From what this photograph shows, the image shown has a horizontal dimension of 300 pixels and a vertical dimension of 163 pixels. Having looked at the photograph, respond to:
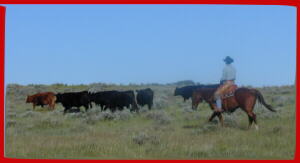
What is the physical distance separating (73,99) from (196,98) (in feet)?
10.7

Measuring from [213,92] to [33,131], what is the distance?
13.1 ft

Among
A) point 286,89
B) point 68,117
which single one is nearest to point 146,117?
point 68,117

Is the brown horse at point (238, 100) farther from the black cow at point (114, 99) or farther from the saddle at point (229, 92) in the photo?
the black cow at point (114, 99)

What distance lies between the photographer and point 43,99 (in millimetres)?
13578

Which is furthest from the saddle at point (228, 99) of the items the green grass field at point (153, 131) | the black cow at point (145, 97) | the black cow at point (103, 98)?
the black cow at point (103, 98)

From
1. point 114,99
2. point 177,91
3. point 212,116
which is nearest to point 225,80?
point 212,116

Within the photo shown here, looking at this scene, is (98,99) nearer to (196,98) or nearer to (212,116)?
(196,98)

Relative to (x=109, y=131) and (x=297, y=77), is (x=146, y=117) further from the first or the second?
(x=297, y=77)

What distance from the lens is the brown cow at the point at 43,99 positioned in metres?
13.3

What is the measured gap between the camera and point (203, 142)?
1206 cm

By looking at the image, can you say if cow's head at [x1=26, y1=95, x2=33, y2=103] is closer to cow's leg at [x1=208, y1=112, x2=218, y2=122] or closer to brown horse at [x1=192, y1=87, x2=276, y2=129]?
brown horse at [x1=192, y1=87, x2=276, y2=129]

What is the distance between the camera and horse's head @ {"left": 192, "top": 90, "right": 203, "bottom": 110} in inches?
527

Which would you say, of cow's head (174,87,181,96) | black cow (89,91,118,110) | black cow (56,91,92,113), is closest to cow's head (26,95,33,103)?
black cow (56,91,92,113)

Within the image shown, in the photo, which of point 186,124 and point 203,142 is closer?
point 203,142
